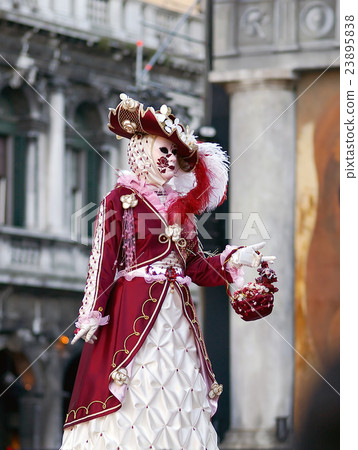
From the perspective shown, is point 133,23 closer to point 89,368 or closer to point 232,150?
point 232,150

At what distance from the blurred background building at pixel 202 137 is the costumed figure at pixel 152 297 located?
1.40 metres

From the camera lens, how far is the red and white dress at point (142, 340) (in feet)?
19.3

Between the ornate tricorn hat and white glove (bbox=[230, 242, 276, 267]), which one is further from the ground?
the ornate tricorn hat

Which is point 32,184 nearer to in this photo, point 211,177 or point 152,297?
point 211,177

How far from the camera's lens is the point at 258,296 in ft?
19.6

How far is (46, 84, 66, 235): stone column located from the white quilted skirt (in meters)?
9.61

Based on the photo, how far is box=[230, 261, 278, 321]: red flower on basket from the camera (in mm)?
5969

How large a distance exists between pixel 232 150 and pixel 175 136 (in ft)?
18.3

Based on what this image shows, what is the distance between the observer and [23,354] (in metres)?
15.1

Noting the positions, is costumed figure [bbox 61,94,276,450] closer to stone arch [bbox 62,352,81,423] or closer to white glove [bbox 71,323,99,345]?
white glove [bbox 71,323,99,345]

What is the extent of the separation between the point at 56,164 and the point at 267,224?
5009 mm

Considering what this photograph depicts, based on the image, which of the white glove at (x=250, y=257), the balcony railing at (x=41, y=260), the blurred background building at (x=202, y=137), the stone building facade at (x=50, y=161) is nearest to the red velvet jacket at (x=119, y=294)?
the white glove at (x=250, y=257)

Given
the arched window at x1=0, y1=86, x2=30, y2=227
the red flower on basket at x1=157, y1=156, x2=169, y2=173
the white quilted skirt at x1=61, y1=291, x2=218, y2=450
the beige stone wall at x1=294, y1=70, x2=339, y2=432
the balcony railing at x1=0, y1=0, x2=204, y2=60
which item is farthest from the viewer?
the arched window at x1=0, y1=86, x2=30, y2=227

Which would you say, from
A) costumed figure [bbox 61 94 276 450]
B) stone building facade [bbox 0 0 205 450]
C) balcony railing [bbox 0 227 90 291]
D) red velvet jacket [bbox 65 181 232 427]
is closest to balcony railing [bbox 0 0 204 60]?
stone building facade [bbox 0 0 205 450]
